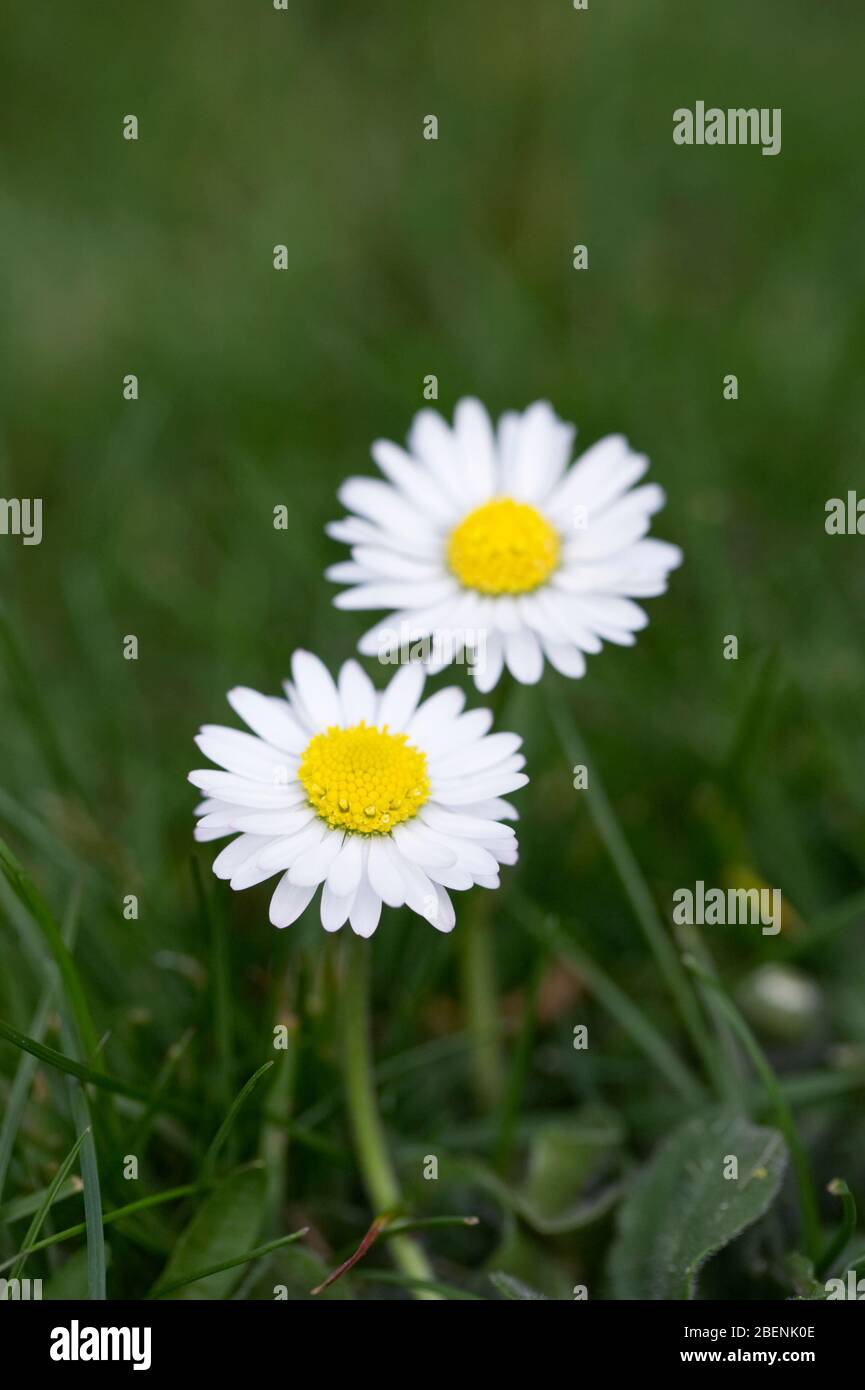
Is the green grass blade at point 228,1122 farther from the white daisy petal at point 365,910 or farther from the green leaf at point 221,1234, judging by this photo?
the white daisy petal at point 365,910

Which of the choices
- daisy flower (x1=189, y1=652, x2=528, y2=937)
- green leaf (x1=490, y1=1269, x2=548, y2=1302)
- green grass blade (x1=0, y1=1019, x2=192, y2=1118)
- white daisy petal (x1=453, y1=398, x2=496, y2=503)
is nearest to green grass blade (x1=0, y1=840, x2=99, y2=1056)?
green grass blade (x1=0, y1=1019, x2=192, y2=1118)

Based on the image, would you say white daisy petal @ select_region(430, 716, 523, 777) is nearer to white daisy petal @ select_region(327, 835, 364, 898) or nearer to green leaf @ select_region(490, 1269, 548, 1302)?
white daisy petal @ select_region(327, 835, 364, 898)

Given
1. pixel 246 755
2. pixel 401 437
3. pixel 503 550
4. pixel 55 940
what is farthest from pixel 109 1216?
pixel 401 437

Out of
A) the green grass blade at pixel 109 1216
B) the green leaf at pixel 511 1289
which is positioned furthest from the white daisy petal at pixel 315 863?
the green leaf at pixel 511 1289

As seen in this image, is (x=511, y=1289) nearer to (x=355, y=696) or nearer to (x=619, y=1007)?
(x=619, y=1007)
